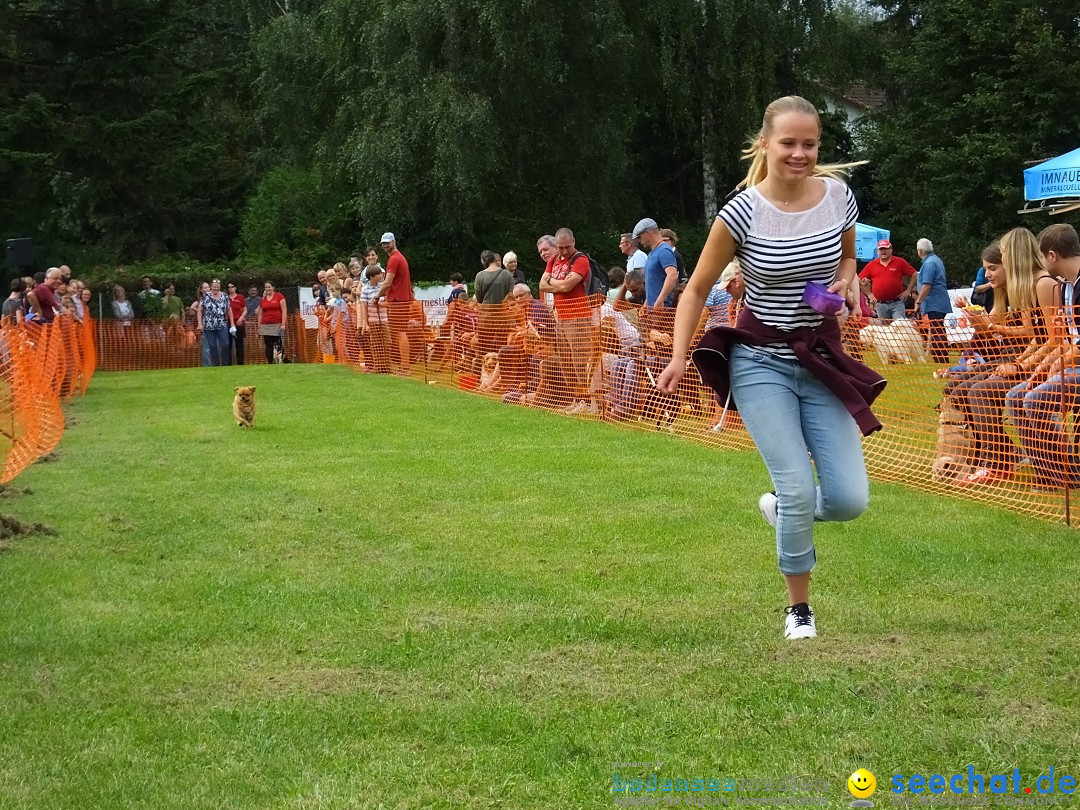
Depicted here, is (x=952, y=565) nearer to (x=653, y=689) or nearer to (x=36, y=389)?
(x=653, y=689)

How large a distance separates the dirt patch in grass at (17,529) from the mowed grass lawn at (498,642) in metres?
0.16

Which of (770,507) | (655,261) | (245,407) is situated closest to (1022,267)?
(770,507)

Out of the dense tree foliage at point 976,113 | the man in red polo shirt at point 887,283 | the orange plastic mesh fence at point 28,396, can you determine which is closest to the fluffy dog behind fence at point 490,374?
the orange plastic mesh fence at point 28,396

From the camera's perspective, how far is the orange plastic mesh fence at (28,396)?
36.1 ft

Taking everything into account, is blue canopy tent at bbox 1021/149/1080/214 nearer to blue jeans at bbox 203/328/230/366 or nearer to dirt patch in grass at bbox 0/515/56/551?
dirt patch in grass at bbox 0/515/56/551

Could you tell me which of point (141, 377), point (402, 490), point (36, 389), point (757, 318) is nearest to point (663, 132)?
point (141, 377)

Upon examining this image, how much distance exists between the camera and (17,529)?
7695 mm

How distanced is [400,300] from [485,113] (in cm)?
1199

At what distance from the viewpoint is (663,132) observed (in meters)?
42.7

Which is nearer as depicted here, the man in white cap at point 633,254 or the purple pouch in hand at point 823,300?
the purple pouch in hand at point 823,300

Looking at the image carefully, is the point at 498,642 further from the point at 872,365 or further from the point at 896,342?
the point at 872,365

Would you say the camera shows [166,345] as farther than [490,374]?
Yes

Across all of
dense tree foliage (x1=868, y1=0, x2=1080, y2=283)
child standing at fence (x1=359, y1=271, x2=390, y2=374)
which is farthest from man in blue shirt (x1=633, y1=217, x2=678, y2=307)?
dense tree foliage (x1=868, y1=0, x2=1080, y2=283)

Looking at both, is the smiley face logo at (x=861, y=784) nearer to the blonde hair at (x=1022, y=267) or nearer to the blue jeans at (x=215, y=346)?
the blonde hair at (x=1022, y=267)
